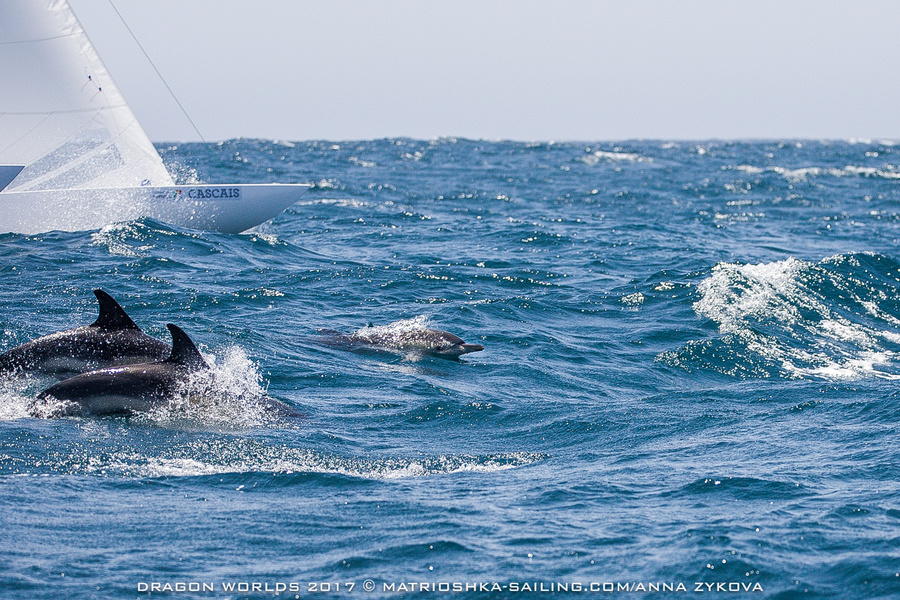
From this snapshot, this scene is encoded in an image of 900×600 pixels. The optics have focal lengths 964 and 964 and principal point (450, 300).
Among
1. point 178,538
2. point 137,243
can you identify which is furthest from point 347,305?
point 178,538

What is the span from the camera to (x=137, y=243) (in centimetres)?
2183

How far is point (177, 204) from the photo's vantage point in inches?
918

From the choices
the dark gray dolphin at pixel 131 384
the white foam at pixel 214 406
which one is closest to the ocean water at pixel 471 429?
the white foam at pixel 214 406

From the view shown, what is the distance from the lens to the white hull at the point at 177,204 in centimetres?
2289

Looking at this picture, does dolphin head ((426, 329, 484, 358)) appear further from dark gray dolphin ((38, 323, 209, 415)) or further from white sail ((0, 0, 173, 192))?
white sail ((0, 0, 173, 192))

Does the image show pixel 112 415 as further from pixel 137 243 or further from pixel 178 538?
pixel 137 243

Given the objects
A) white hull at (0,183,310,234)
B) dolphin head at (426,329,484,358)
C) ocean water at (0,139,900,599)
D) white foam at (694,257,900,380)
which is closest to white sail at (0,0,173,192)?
white hull at (0,183,310,234)

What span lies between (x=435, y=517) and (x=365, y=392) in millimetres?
4936

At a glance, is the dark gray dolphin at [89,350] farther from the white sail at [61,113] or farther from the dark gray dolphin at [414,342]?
the white sail at [61,113]

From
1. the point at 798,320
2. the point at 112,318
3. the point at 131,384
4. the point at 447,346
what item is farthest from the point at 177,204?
the point at 798,320

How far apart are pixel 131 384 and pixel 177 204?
13499 millimetres

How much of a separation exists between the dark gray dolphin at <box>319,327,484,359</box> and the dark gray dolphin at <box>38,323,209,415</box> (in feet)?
13.6

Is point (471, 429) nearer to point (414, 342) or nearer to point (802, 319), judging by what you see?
point (414, 342)

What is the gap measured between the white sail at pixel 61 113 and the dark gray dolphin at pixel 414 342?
1107 cm
